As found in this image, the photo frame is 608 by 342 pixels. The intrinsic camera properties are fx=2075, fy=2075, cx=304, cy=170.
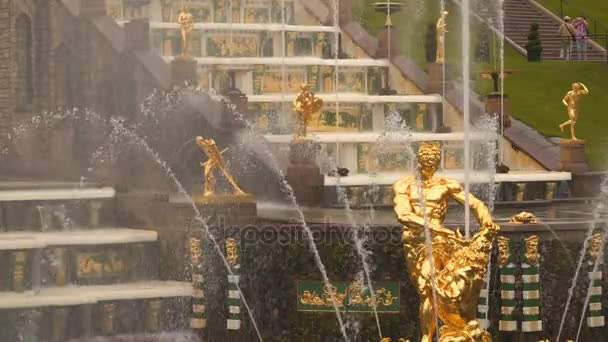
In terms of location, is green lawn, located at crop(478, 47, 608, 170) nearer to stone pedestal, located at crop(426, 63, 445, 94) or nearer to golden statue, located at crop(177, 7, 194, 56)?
stone pedestal, located at crop(426, 63, 445, 94)

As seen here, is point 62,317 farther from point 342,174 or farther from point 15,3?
point 15,3

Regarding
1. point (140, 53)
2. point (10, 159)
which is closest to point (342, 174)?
point (140, 53)

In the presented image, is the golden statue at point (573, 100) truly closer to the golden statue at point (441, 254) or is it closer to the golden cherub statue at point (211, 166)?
the golden cherub statue at point (211, 166)

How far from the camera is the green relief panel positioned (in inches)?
1051

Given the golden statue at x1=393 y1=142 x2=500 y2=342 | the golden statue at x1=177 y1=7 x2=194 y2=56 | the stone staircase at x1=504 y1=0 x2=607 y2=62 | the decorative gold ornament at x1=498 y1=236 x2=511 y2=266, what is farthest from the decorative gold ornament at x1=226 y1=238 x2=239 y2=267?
the stone staircase at x1=504 y1=0 x2=607 y2=62

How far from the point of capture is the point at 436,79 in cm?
3872

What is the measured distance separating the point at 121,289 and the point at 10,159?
782 cm

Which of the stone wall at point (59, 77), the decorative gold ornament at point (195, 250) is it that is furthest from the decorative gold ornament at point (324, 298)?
the stone wall at point (59, 77)

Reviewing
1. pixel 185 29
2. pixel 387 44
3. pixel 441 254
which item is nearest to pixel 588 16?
pixel 387 44

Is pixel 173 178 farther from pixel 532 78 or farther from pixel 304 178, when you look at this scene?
pixel 532 78

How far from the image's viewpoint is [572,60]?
51.9m

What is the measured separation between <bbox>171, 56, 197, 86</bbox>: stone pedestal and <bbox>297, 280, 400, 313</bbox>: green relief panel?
755 cm

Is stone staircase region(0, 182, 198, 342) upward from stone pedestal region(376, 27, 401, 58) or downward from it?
downward

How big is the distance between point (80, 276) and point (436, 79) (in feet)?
37.3
